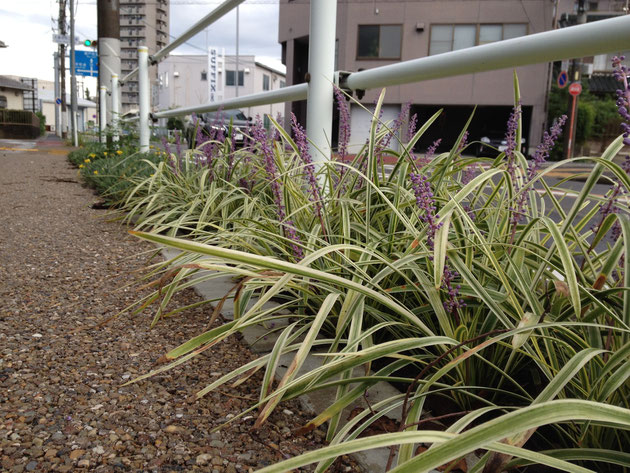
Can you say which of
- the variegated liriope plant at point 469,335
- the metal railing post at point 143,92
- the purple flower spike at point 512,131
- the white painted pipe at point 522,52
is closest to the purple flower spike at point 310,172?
the variegated liriope plant at point 469,335

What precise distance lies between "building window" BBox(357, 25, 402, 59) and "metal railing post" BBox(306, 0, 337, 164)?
19974 mm

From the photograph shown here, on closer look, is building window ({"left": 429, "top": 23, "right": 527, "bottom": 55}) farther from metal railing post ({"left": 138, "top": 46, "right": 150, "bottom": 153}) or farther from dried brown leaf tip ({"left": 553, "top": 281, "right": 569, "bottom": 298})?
dried brown leaf tip ({"left": 553, "top": 281, "right": 569, "bottom": 298})

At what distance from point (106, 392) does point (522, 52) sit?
1362mm

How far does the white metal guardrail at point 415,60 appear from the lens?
1250 mm

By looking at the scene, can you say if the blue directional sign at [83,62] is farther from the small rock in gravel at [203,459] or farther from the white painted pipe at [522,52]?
the small rock in gravel at [203,459]

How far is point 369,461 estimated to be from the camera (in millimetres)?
969

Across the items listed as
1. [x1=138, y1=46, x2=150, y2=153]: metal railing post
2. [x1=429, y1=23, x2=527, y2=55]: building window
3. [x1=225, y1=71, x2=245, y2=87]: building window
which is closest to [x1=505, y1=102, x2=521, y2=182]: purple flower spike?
[x1=138, y1=46, x2=150, y2=153]: metal railing post

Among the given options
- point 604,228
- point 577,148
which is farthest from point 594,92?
point 604,228

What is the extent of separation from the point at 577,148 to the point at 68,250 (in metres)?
20.4

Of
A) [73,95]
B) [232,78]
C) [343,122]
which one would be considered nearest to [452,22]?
[73,95]

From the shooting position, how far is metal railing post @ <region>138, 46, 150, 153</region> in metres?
4.73

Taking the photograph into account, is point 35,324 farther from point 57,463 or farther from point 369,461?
point 369,461

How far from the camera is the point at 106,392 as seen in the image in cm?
121

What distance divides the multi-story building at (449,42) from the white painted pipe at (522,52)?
17.5m
